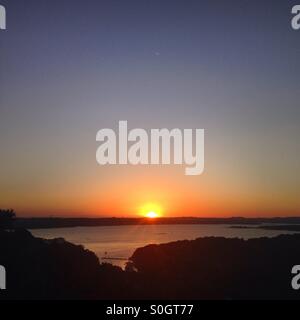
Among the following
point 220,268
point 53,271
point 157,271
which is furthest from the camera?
point 220,268

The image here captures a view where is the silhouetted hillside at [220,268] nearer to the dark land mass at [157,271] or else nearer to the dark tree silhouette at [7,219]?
the dark land mass at [157,271]

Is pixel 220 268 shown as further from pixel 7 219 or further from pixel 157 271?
pixel 7 219

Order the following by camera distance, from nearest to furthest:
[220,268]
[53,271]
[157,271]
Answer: [53,271]
[157,271]
[220,268]

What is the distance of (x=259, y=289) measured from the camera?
4539 millimetres

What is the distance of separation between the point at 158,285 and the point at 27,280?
1.17m

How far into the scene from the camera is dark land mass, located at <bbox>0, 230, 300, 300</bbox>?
4.32 meters

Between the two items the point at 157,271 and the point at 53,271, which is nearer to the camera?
the point at 53,271

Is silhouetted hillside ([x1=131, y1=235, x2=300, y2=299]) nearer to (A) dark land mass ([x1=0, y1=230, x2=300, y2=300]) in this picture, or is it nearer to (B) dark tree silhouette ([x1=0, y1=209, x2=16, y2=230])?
(A) dark land mass ([x1=0, y1=230, x2=300, y2=300])

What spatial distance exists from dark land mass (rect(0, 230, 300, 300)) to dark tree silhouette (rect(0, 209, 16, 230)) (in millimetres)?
123

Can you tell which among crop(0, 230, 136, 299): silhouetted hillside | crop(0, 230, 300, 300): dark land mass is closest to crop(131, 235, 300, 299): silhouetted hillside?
crop(0, 230, 300, 300): dark land mass

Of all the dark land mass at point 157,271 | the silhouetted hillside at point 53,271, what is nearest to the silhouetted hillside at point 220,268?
the dark land mass at point 157,271

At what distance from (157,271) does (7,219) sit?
1498 mm

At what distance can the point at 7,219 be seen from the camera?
15.2 ft

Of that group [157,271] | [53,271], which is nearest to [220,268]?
[157,271]
